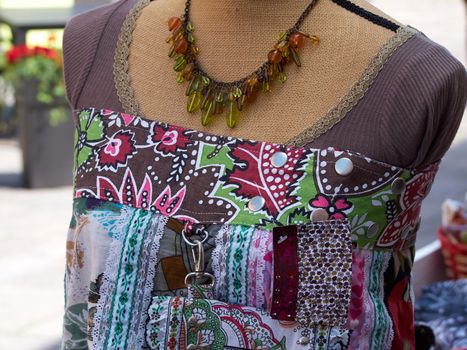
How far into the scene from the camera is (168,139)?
55.8 inches

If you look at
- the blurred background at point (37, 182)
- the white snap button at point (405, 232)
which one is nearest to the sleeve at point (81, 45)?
the white snap button at point (405, 232)

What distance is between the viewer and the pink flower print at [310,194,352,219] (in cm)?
132

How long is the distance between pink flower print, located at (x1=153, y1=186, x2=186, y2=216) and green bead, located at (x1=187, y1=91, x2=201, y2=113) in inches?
5.3

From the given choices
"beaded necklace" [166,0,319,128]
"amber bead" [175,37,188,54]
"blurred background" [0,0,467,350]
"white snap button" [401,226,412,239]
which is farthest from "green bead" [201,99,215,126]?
"blurred background" [0,0,467,350]

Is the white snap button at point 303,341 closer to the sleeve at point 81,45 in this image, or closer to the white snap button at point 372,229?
the white snap button at point 372,229

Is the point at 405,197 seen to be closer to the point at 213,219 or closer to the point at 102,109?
the point at 213,219

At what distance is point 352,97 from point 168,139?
0.29 m

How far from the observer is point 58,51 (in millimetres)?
7371

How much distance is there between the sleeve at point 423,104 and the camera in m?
1.32

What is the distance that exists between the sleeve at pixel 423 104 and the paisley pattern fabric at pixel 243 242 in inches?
1.6

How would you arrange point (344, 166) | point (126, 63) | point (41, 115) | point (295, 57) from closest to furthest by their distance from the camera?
1. point (344, 166)
2. point (295, 57)
3. point (126, 63)
4. point (41, 115)

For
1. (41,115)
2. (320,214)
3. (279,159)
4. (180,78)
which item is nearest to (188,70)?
(180,78)

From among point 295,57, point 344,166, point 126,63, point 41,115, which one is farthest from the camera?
point 41,115

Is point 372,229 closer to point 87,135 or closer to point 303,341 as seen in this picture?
point 303,341
